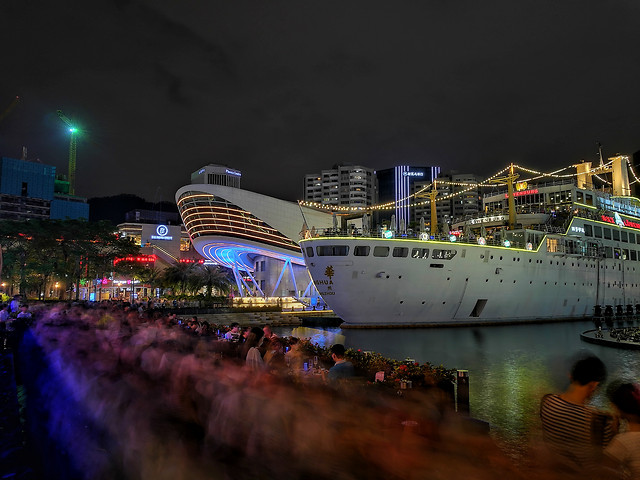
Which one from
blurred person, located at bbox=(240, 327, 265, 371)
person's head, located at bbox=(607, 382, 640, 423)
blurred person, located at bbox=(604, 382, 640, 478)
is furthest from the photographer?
blurred person, located at bbox=(240, 327, 265, 371)

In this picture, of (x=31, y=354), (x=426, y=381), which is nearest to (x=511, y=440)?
(x=426, y=381)

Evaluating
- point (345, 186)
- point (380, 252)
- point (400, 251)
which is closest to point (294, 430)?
point (380, 252)

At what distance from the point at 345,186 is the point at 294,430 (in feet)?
415

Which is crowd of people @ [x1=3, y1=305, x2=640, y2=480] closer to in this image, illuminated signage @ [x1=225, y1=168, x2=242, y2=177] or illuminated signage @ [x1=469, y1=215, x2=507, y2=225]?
illuminated signage @ [x1=469, y1=215, x2=507, y2=225]

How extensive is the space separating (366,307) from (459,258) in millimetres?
8286

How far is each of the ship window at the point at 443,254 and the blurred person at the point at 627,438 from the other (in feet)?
102

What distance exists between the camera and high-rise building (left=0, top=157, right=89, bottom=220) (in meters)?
140

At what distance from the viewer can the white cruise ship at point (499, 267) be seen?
3341 centimetres

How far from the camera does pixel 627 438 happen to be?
11.0ft

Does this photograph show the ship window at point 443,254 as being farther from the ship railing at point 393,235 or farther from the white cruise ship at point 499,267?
the ship railing at point 393,235

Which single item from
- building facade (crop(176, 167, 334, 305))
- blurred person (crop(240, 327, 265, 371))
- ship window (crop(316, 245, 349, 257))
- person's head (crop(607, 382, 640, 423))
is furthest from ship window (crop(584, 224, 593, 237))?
person's head (crop(607, 382, 640, 423))

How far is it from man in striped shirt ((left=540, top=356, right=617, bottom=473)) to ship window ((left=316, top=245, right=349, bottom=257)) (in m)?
29.0

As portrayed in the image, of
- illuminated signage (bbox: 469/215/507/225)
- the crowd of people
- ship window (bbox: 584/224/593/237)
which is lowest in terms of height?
the crowd of people

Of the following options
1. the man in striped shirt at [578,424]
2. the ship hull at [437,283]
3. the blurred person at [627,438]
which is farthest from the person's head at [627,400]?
the ship hull at [437,283]
